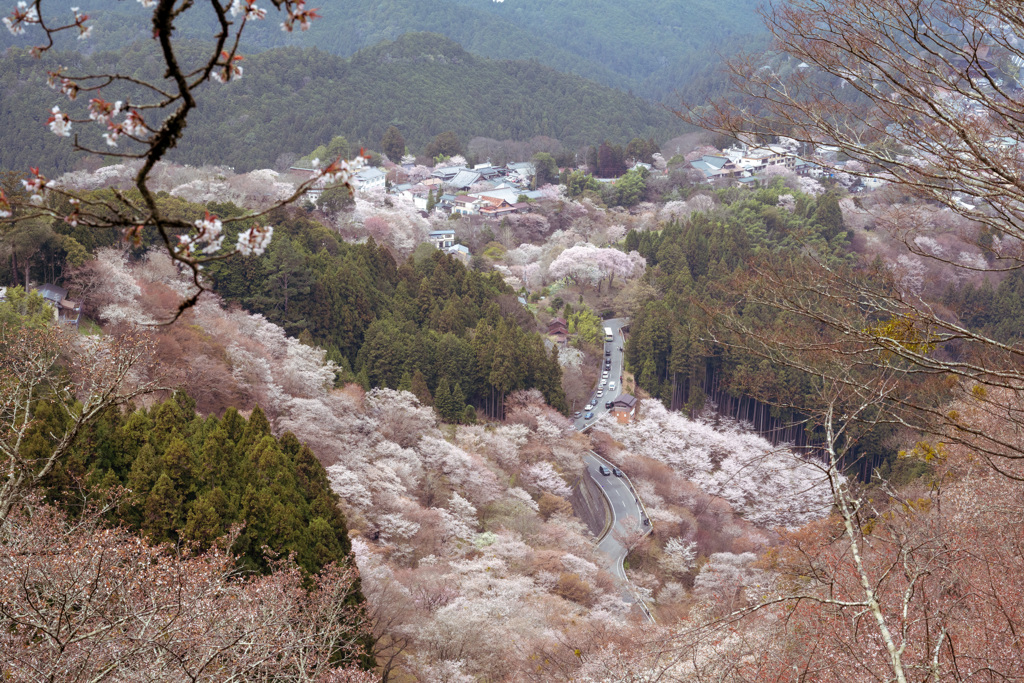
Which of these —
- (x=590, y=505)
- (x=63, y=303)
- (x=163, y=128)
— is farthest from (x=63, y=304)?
(x=163, y=128)

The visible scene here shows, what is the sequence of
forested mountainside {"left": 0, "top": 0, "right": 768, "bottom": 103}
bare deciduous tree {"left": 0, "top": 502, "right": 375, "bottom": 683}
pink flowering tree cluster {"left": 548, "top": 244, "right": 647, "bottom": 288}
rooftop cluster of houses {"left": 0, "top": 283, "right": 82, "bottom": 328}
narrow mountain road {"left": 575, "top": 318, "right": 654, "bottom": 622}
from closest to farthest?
bare deciduous tree {"left": 0, "top": 502, "right": 375, "bottom": 683} → rooftop cluster of houses {"left": 0, "top": 283, "right": 82, "bottom": 328} → narrow mountain road {"left": 575, "top": 318, "right": 654, "bottom": 622} → pink flowering tree cluster {"left": 548, "top": 244, "right": 647, "bottom": 288} → forested mountainside {"left": 0, "top": 0, "right": 768, "bottom": 103}

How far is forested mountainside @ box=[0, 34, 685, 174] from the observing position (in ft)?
135

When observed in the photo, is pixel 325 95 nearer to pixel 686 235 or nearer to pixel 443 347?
pixel 686 235

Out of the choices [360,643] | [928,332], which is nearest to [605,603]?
[360,643]

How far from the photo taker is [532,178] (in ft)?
169

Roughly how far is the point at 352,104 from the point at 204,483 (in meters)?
55.8

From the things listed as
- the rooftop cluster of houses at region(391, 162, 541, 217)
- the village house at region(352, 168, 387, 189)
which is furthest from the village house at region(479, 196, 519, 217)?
the village house at region(352, 168, 387, 189)

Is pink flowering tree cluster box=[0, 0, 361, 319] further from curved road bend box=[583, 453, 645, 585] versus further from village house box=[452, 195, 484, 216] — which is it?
village house box=[452, 195, 484, 216]

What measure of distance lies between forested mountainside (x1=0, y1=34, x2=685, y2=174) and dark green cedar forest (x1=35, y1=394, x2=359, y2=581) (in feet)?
109

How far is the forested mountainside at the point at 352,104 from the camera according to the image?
41219mm

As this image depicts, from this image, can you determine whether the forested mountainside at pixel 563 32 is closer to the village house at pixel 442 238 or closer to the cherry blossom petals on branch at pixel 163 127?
the village house at pixel 442 238

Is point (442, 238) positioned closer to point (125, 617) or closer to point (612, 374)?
point (612, 374)

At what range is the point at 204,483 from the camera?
10875 mm

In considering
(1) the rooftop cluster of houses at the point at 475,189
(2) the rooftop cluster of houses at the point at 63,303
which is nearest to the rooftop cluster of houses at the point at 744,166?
(1) the rooftop cluster of houses at the point at 475,189
